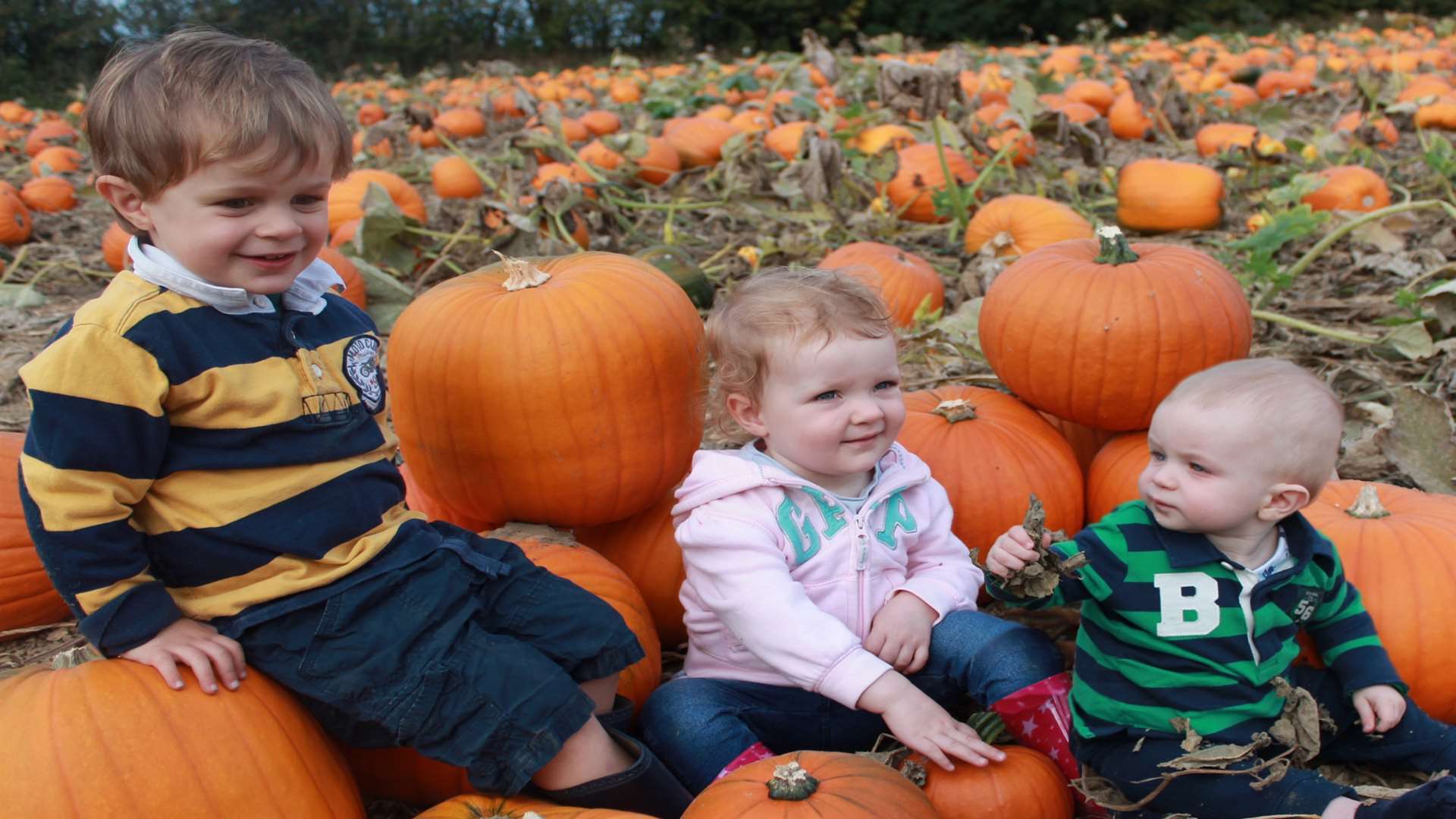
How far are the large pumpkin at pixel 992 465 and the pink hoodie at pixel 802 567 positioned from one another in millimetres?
260

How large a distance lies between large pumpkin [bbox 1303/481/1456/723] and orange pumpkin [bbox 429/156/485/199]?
5879 mm

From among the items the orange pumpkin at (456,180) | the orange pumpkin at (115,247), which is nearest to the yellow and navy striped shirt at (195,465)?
the orange pumpkin at (115,247)

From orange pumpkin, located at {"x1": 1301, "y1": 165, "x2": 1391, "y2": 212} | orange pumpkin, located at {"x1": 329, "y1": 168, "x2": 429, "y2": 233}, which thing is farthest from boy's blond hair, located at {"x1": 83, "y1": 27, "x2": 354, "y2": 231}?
orange pumpkin, located at {"x1": 1301, "y1": 165, "x2": 1391, "y2": 212}

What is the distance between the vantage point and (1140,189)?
591cm

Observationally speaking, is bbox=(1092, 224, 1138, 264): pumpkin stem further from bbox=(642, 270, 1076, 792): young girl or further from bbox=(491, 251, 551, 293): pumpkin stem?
bbox=(491, 251, 551, 293): pumpkin stem

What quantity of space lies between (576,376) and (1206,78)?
1043 cm

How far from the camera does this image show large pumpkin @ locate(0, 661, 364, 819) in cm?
177

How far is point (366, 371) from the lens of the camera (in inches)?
90.7

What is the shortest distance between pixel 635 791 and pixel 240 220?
1.24 m

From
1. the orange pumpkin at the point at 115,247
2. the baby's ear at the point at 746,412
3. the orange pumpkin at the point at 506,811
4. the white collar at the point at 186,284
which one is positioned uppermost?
the white collar at the point at 186,284

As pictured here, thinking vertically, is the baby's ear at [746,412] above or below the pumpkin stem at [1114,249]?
below

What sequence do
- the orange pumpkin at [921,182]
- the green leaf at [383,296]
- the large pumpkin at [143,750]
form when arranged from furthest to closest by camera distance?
the orange pumpkin at [921,182] < the green leaf at [383,296] < the large pumpkin at [143,750]

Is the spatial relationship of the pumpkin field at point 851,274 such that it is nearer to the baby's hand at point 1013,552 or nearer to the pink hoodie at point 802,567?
the pink hoodie at point 802,567

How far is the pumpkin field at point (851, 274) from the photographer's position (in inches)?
77.9
